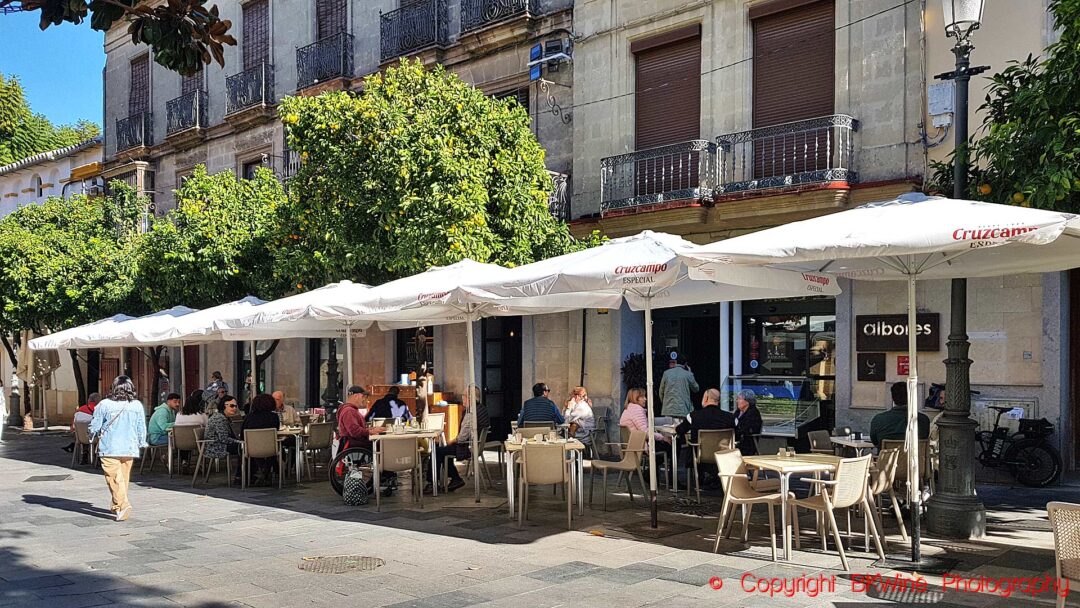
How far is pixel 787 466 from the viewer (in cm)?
759

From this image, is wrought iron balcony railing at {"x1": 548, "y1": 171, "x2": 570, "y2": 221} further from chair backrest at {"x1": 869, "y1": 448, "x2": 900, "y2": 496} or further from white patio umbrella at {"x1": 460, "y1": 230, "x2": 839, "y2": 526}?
chair backrest at {"x1": 869, "y1": 448, "x2": 900, "y2": 496}

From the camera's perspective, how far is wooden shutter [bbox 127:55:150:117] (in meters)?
29.3

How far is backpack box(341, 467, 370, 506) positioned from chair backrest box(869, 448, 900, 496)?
5.82 metres

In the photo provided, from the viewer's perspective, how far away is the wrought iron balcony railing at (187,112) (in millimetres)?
26500

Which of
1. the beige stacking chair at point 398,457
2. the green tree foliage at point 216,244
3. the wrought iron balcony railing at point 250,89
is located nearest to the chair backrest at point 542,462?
the beige stacking chair at point 398,457

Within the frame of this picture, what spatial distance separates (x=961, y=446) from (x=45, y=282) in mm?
22074

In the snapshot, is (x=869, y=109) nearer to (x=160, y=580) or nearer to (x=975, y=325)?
(x=975, y=325)

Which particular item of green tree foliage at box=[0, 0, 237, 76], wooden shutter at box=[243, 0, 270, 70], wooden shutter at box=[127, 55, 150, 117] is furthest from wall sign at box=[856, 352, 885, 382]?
wooden shutter at box=[127, 55, 150, 117]

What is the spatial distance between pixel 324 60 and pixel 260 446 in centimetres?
1295

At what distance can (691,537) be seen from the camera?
27.5 feet

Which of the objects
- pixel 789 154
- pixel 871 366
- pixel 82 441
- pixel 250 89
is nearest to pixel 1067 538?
pixel 871 366

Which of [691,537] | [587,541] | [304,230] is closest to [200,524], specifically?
[587,541]

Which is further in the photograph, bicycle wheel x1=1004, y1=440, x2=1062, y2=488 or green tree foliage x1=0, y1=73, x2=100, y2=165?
green tree foliage x1=0, y1=73, x2=100, y2=165

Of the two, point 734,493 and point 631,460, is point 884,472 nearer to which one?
point 734,493
